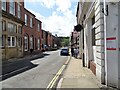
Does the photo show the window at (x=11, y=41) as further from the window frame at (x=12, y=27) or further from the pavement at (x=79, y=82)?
the pavement at (x=79, y=82)

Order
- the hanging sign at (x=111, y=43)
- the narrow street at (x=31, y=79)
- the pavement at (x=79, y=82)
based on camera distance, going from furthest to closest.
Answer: the narrow street at (x=31, y=79) → the pavement at (x=79, y=82) → the hanging sign at (x=111, y=43)

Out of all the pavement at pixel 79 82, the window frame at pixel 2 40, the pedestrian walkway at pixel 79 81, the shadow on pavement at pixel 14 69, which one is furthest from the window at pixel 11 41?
the pavement at pixel 79 82

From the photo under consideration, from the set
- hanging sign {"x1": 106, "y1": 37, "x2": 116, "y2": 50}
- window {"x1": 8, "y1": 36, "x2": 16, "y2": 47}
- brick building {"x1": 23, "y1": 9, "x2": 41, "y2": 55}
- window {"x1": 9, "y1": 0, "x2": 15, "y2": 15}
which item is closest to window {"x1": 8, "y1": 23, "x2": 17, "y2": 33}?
window {"x1": 8, "y1": 36, "x2": 16, "y2": 47}

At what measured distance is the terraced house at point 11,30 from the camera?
27812 millimetres

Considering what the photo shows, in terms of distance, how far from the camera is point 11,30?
100 ft

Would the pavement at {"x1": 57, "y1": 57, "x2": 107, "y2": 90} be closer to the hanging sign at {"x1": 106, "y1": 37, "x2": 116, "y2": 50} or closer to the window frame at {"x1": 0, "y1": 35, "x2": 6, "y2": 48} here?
the hanging sign at {"x1": 106, "y1": 37, "x2": 116, "y2": 50}

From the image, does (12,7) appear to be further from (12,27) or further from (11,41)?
(11,41)

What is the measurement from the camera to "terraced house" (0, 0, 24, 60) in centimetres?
2781

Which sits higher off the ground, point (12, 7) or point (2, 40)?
point (12, 7)

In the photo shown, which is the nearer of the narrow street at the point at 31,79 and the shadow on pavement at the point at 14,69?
the narrow street at the point at 31,79

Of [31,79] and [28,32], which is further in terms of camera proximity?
[28,32]

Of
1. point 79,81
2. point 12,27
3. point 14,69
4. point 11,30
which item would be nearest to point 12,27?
point 12,27

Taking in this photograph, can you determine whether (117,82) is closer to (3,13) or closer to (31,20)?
(3,13)

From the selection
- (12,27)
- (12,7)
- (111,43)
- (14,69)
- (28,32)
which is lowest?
(14,69)
